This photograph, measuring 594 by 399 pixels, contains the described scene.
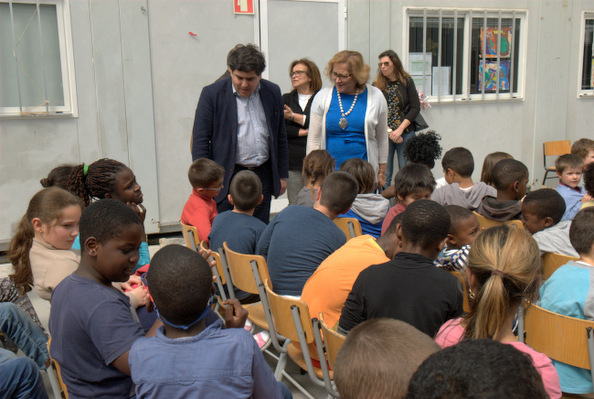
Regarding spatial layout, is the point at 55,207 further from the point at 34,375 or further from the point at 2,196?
the point at 2,196

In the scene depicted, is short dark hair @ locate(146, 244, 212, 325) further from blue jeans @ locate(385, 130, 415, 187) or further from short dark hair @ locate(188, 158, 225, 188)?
blue jeans @ locate(385, 130, 415, 187)

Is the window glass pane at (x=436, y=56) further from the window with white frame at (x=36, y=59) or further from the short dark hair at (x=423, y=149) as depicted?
the window with white frame at (x=36, y=59)

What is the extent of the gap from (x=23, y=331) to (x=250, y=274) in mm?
1238

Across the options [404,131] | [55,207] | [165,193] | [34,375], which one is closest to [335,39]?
[404,131]

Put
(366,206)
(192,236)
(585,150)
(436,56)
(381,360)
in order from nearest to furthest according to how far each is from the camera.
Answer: (381,360) → (192,236) → (366,206) → (585,150) → (436,56)

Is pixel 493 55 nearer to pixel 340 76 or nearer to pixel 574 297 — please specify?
pixel 340 76

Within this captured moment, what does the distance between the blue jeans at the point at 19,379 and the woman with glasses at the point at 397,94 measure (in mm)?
4667

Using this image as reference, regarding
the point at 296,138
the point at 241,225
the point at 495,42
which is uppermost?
the point at 495,42

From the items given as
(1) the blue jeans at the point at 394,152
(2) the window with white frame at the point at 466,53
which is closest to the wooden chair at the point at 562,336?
(1) the blue jeans at the point at 394,152

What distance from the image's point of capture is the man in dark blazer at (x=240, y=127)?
156 inches

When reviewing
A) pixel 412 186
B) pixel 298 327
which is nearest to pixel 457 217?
pixel 412 186

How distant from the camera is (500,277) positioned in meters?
1.72

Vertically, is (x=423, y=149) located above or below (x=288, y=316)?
above

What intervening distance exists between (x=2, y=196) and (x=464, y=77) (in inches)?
222
